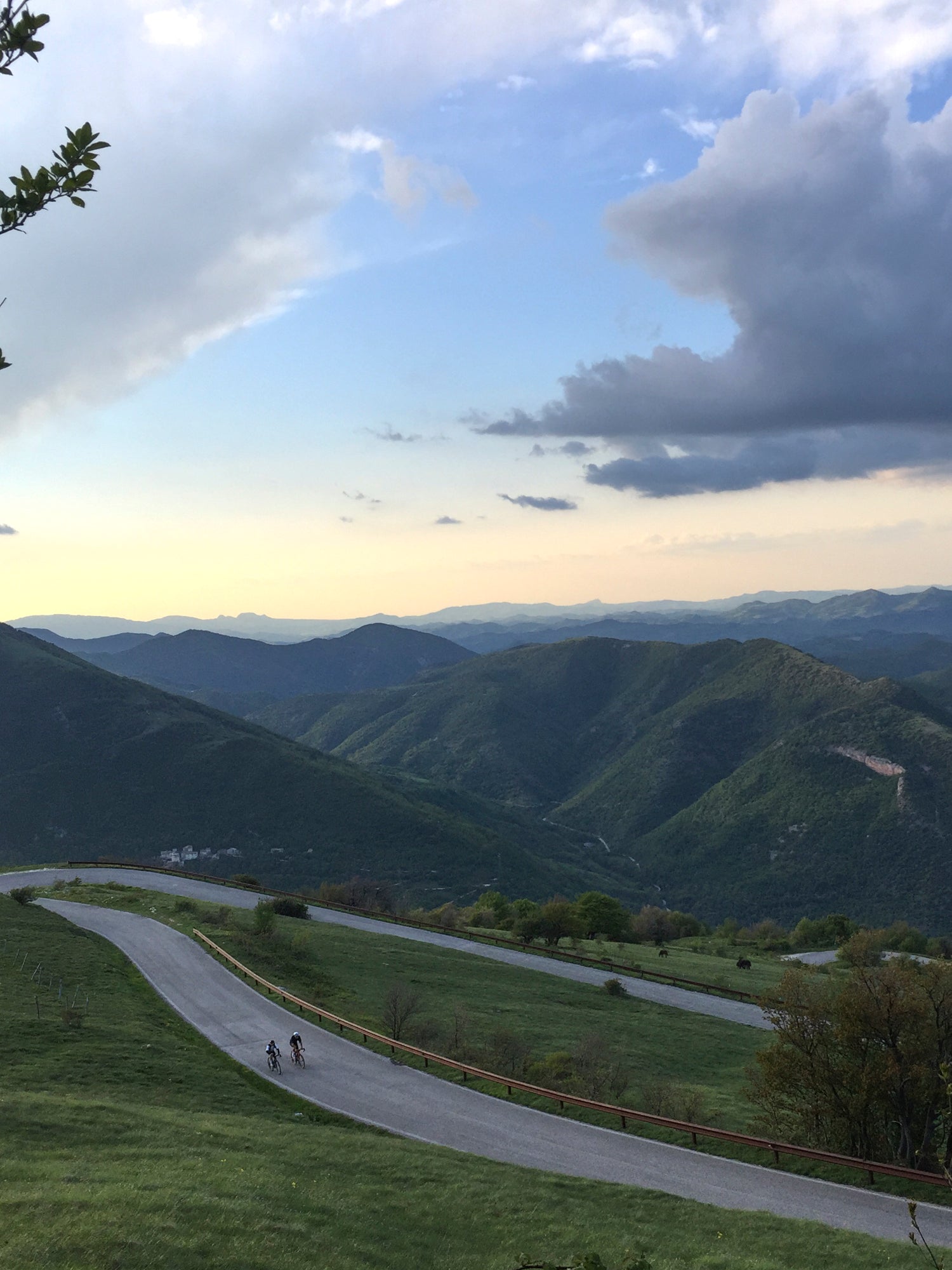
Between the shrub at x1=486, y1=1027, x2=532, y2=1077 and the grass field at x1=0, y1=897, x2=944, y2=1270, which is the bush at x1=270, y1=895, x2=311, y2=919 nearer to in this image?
the shrub at x1=486, y1=1027, x2=532, y2=1077

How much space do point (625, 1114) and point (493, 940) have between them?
46660mm

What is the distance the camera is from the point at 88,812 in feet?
522

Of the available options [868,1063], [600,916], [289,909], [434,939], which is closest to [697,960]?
[600,916]

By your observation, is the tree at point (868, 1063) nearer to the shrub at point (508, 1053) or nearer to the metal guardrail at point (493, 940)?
the shrub at point (508, 1053)

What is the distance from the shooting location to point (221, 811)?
163625 mm

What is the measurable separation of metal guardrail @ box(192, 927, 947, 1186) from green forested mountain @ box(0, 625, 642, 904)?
337ft

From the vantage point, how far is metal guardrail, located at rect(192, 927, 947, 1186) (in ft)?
71.2

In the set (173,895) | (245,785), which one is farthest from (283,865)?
(173,895)

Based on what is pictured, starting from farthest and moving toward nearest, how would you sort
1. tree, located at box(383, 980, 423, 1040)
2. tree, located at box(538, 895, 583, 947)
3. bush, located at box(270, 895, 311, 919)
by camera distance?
1. tree, located at box(538, 895, 583, 947)
2. bush, located at box(270, 895, 311, 919)
3. tree, located at box(383, 980, 423, 1040)

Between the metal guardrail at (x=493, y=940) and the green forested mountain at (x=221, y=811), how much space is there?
55.1 metres

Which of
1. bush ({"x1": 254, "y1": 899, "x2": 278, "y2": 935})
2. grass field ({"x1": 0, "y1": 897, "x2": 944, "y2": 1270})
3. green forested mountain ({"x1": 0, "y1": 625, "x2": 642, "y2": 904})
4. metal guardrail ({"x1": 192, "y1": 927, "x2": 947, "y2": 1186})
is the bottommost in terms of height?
green forested mountain ({"x1": 0, "y1": 625, "x2": 642, "y2": 904})

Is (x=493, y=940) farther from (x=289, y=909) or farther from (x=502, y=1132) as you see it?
(x=502, y=1132)

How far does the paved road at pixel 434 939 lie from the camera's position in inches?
2265

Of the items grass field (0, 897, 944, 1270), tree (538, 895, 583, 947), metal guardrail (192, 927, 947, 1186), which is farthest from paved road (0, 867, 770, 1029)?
grass field (0, 897, 944, 1270)
